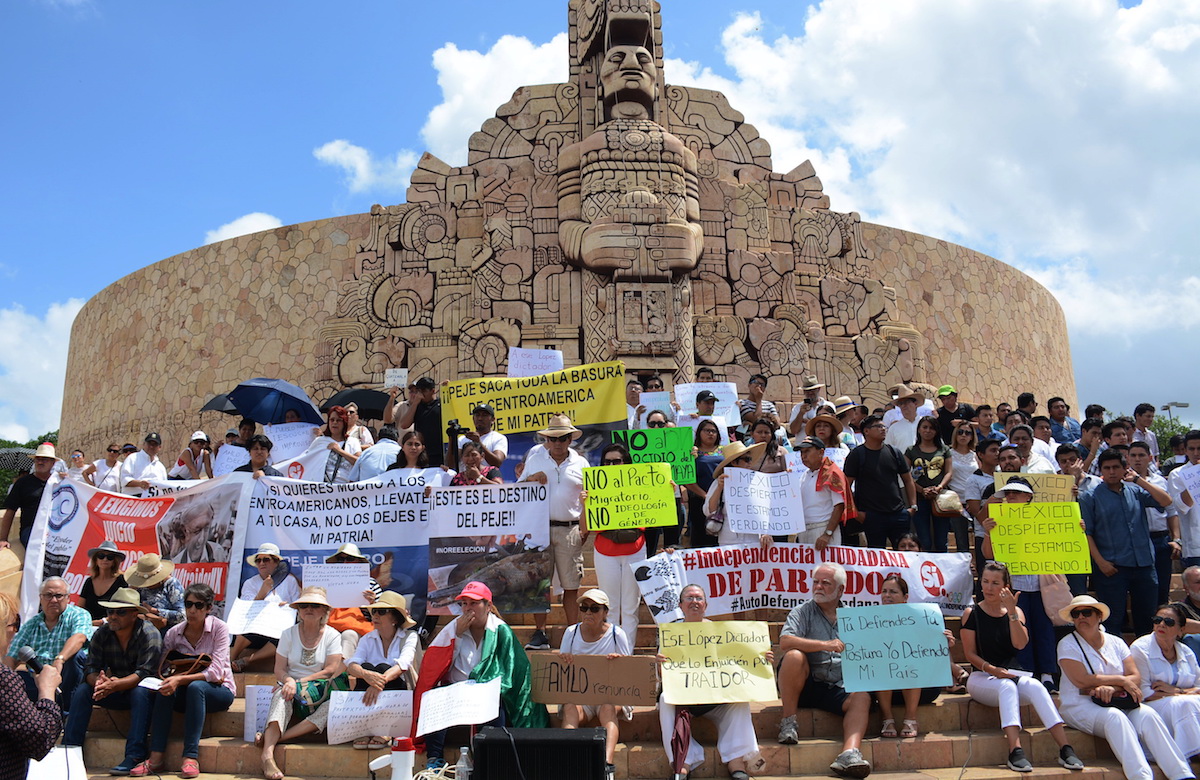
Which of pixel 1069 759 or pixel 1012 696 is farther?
pixel 1012 696

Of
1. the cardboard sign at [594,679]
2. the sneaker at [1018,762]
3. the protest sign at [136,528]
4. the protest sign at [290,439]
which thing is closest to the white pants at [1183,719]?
the sneaker at [1018,762]

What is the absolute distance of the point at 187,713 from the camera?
6086 mm

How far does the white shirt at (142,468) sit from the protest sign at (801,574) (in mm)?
5599

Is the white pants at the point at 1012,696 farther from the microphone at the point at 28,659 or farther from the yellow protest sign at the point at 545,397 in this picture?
the microphone at the point at 28,659

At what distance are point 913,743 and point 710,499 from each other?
8.35 feet

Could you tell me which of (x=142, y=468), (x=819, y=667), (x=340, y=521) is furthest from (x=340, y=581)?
(x=142, y=468)

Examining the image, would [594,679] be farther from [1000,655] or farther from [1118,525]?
[1118,525]

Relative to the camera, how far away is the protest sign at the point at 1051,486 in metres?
7.68

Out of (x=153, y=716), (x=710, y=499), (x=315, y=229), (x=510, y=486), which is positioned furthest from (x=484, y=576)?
(x=315, y=229)

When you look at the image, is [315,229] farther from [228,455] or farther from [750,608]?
[750,608]

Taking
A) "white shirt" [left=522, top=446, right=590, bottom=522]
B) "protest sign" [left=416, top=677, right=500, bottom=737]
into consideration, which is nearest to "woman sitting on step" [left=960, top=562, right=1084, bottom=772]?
"white shirt" [left=522, top=446, right=590, bottom=522]

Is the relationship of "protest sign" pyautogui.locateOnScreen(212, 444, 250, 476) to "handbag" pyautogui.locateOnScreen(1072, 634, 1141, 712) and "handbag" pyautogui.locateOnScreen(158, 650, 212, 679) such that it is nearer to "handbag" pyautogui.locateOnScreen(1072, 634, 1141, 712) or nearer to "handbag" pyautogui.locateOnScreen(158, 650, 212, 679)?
"handbag" pyautogui.locateOnScreen(158, 650, 212, 679)

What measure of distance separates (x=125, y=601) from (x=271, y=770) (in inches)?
59.6

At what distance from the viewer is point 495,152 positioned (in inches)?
612
